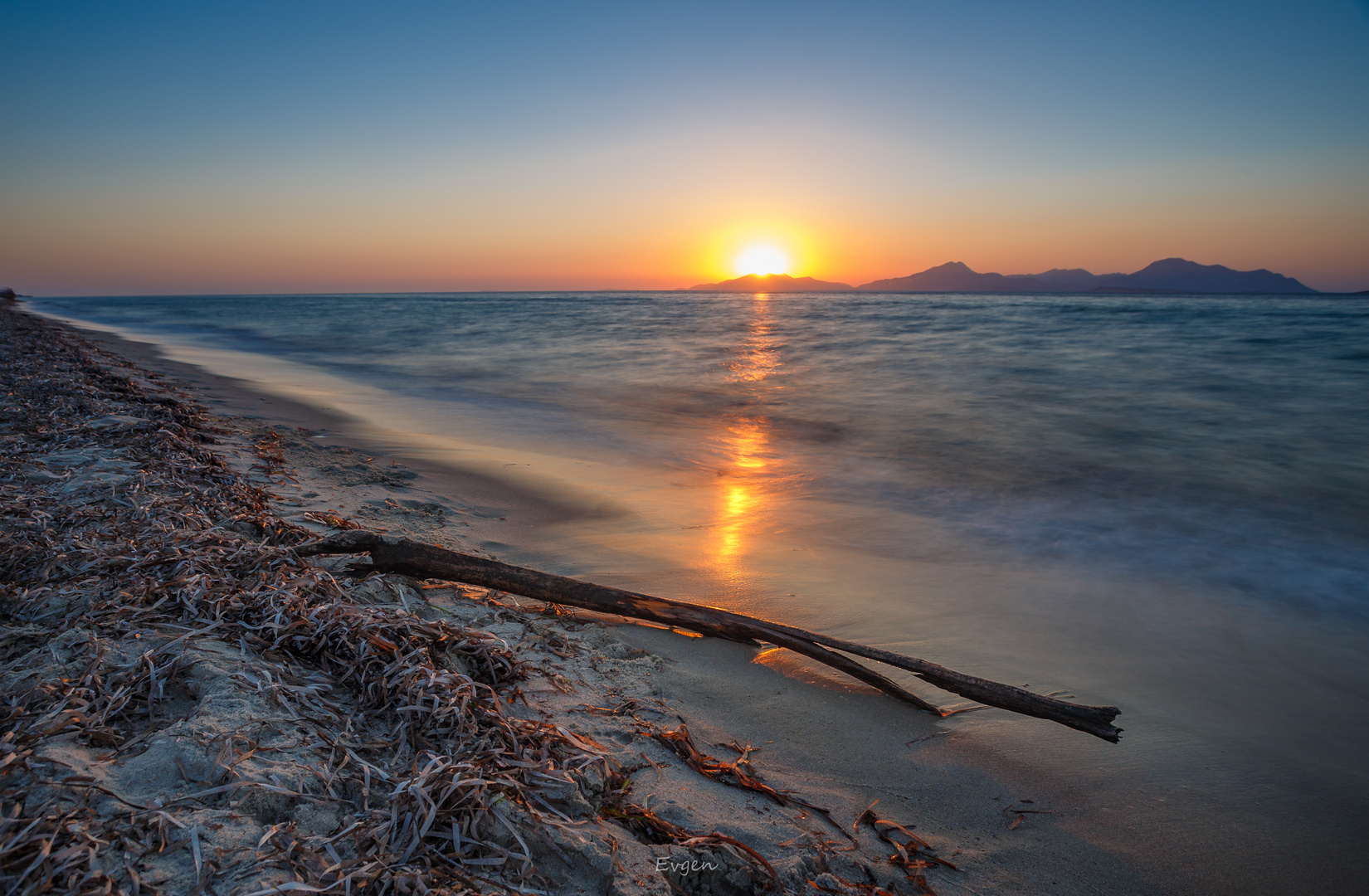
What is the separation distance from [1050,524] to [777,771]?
3906 millimetres

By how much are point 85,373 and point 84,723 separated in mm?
8470

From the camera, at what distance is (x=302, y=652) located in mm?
1788

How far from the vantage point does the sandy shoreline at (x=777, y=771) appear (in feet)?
5.11

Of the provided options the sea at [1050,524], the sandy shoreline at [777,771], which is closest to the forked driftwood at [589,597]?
the sandy shoreline at [777,771]

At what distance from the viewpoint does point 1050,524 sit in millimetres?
4895

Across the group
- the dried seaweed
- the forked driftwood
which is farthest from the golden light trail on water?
the dried seaweed

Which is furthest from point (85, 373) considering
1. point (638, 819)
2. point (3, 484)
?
point (638, 819)

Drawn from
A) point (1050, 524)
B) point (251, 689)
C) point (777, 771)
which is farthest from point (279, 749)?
point (1050, 524)

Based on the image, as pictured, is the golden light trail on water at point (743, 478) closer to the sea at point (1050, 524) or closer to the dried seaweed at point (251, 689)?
the sea at point (1050, 524)

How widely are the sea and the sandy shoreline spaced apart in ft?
0.54

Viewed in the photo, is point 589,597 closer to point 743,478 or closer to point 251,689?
point 251,689

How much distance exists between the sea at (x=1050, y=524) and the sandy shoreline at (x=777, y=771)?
0.54 ft

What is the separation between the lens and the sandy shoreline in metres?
1.56

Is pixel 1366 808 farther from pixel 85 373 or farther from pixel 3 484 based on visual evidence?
pixel 85 373
